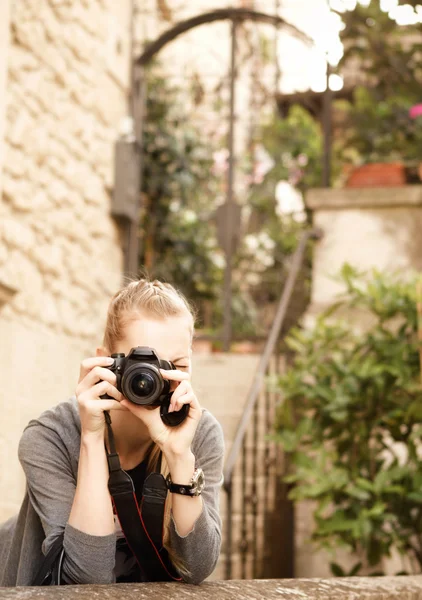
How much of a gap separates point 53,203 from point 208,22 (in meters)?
2.22

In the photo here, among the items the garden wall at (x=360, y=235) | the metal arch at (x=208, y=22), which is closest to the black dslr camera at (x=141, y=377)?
the garden wall at (x=360, y=235)

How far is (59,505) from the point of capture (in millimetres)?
1542

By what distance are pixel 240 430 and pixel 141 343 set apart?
2409mm

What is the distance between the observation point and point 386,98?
564 cm

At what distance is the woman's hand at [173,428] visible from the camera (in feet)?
4.99

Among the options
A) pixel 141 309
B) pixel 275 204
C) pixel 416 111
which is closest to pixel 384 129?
pixel 416 111

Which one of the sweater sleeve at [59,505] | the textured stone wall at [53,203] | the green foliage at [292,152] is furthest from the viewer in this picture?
the green foliage at [292,152]

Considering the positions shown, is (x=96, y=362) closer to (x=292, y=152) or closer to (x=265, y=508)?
(x=265, y=508)

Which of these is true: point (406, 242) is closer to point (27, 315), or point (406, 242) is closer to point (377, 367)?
point (377, 367)

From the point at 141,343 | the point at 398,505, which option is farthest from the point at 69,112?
the point at 141,343

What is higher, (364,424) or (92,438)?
(364,424)

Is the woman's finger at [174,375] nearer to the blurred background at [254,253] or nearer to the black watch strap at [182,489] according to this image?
the black watch strap at [182,489]

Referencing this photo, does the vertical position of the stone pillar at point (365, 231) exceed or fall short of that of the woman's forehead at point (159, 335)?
it exceeds it

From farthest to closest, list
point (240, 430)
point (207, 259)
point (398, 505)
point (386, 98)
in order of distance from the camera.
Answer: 1. point (207, 259)
2. point (386, 98)
3. point (240, 430)
4. point (398, 505)
